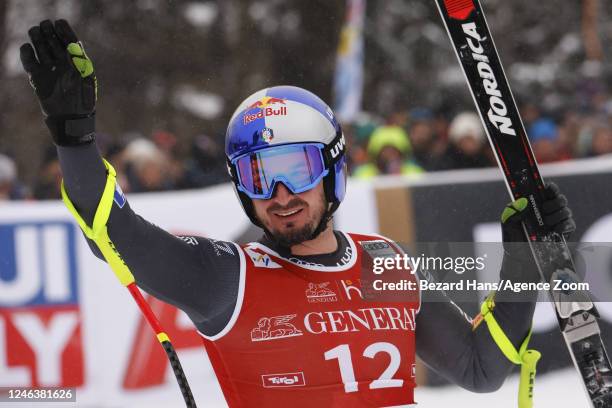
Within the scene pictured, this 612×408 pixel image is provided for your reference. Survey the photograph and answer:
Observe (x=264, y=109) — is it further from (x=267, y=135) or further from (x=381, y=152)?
(x=381, y=152)

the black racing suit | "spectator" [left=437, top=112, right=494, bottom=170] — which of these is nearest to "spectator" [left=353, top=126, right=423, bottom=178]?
"spectator" [left=437, top=112, right=494, bottom=170]

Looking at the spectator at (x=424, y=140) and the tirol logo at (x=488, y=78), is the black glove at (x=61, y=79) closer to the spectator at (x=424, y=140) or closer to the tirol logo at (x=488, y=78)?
the tirol logo at (x=488, y=78)

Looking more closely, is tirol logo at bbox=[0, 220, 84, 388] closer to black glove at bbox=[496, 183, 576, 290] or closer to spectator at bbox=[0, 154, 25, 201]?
spectator at bbox=[0, 154, 25, 201]

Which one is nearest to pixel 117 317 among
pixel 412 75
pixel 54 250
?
pixel 54 250

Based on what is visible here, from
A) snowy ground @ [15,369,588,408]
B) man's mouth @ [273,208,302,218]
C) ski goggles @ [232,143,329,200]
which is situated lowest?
snowy ground @ [15,369,588,408]

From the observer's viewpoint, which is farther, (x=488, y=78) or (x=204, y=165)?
(x=204, y=165)

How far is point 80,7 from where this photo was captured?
8.20 m

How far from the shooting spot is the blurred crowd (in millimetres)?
6883

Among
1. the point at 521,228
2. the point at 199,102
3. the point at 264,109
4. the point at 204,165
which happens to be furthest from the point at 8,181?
the point at 199,102

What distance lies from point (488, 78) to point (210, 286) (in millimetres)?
1150

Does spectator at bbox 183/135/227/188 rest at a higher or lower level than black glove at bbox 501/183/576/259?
higher

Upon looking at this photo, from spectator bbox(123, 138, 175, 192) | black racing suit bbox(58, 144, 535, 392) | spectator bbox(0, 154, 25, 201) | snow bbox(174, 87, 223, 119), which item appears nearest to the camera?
black racing suit bbox(58, 144, 535, 392)

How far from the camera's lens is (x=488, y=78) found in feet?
10.4

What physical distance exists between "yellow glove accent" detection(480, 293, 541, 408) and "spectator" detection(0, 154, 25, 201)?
447 cm
